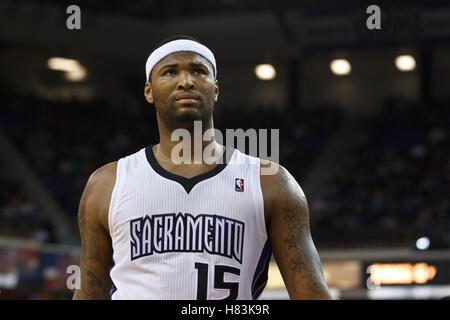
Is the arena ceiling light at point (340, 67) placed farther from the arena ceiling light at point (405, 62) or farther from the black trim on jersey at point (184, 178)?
the black trim on jersey at point (184, 178)

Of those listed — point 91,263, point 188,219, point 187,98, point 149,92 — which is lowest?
point 91,263

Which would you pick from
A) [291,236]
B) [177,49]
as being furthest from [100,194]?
[291,236]

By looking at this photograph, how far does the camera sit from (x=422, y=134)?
81.0ft

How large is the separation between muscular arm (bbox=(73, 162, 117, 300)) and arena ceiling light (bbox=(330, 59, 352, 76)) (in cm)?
2570

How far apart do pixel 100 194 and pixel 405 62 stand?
24987 millimetres

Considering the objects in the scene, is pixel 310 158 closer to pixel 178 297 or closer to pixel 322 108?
pixel 322 108

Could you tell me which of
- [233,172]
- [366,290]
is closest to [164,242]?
[233,172]

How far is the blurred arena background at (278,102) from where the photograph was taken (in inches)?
826

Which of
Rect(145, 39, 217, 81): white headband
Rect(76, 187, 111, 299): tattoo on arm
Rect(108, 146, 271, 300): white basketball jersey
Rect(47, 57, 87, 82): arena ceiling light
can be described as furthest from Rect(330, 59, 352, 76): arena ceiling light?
Rect(76, 187, 111, 299): tattoo on arm

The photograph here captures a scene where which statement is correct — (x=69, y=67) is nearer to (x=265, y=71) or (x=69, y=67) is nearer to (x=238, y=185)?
(x=265, y=71)

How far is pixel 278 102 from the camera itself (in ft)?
97.9

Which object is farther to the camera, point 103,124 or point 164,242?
point 103,124

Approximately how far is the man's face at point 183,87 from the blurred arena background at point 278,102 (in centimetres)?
1298

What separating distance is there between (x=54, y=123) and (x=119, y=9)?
4.37 meters
